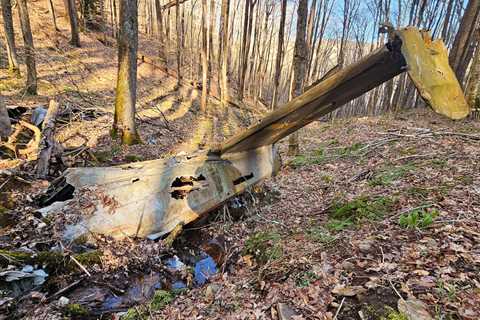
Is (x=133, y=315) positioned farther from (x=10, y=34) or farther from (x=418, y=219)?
(x=10, y=34)

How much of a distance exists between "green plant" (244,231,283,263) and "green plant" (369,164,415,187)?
2.34 meters

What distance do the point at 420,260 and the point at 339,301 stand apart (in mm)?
995

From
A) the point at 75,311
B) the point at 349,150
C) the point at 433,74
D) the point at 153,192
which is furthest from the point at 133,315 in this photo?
the point at 349,150

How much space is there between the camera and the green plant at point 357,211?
13.4ft

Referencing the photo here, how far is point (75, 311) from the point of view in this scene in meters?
3.11

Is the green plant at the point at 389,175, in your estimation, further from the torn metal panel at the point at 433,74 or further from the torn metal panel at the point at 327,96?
the torn metal panel at the point at 433,74

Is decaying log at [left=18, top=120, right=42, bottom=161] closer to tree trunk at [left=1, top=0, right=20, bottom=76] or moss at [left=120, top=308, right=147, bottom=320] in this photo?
moss at [left=120, top=308, right=147, bottom=320]

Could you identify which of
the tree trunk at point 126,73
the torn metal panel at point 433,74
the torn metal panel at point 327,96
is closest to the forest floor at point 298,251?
the tree trunk at point 126,73

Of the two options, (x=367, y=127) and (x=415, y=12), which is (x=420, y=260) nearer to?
(x=367, y=127)

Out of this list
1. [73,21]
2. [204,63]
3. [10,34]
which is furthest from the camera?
[73,21]

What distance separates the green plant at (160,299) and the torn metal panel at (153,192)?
119 centimetres

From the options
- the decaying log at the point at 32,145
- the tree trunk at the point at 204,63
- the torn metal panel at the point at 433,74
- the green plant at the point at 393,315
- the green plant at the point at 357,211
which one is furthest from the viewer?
the tree trunk at the point at 204,63

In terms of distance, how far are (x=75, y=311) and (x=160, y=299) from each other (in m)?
0.93

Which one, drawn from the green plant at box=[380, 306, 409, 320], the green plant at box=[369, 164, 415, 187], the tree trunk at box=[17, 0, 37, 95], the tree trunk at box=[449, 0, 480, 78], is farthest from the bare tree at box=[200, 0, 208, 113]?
the green plant at box=[380, 306, 409, 320]
